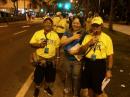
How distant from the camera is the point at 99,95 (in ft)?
23.6

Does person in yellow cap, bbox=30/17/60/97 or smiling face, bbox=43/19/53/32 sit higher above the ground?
smiling face, bbox=43/19/53/32

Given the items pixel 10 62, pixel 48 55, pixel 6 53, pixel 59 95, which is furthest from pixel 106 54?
pixel 6 53

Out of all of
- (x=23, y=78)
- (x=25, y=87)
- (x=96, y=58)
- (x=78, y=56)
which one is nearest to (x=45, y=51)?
(x=78, y=56)

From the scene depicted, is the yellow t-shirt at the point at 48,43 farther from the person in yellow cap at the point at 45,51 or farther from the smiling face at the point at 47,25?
the smiling face at the point at 47,25

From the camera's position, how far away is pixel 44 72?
28.8ft

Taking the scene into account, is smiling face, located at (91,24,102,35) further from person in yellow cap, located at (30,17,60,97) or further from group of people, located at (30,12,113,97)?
person in yellow cap, located at (30,17,60,97)

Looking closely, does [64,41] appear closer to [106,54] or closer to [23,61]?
[106,54]

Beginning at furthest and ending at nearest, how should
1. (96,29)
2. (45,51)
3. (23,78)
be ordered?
(23,78)
(45,51)
(96,29)

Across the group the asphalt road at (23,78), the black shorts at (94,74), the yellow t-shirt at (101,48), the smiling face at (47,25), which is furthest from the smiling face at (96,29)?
the asphalt road at (23,78)

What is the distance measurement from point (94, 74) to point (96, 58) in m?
0.28

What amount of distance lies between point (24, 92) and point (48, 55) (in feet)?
5.83

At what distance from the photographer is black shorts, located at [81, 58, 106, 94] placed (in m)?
7.07

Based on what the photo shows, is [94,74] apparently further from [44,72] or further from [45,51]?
[44,72]

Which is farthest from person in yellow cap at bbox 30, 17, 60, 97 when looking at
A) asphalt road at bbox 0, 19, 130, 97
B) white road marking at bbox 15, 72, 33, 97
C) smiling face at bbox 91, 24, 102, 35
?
smiling face at bbox 91, 24, 102, 35
